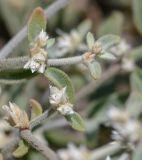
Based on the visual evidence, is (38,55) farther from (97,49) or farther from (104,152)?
(104,152)

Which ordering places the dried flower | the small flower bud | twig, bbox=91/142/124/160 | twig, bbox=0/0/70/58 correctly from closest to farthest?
the dried flower
the small flower bud
twig, bbox=0/0/70/58
twig, bbox=91/142/124/160

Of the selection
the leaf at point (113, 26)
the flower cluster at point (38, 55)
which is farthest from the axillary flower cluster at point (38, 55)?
the leaf at point (113, 26)

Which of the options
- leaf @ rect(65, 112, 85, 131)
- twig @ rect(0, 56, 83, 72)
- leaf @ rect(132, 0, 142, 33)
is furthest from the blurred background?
twig @ rect(0, 56, 83, 72)

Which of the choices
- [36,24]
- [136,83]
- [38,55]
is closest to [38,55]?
[38,55]

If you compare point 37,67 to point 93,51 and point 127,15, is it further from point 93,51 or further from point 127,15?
point 127,15

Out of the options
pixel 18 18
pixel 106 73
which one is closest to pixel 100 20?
pixel 18 18

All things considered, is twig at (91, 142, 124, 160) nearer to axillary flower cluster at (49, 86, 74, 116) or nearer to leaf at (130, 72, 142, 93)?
leaf at (130, 72, 142, 93)

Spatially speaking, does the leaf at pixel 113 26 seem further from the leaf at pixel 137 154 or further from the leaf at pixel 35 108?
the leaf at pixel 35 108

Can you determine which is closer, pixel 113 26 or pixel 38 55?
pixel 38 55
